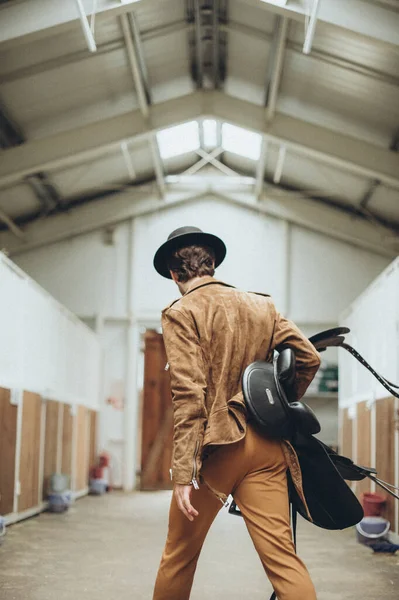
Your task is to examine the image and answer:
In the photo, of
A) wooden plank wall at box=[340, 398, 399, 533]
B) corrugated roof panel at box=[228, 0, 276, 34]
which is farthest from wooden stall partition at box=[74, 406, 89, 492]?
corrugated roof panel at box=[228, 0, 276, 34]

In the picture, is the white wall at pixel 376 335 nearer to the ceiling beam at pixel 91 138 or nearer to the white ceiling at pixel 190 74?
the white ceiling at pixel 190 74

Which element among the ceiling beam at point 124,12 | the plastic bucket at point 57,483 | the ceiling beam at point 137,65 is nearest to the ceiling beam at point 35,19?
the ceiling beam at point 124,12

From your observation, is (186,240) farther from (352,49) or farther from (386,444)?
(352,49)

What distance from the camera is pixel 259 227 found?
40.6ft

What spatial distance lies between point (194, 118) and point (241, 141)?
1.81 meters

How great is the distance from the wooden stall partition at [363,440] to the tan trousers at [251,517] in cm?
545

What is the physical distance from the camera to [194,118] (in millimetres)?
9453

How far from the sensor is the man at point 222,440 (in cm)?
196

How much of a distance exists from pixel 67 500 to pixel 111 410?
3.96 metres

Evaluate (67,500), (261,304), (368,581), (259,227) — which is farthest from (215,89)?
(261,304)

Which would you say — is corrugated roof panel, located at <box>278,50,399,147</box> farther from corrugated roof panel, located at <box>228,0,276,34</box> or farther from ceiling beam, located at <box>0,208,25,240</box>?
ceiling beam, located at <box>0,208,25,240</box>

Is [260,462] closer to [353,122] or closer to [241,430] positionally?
[241,430]

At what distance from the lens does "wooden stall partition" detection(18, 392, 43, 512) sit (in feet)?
23.2

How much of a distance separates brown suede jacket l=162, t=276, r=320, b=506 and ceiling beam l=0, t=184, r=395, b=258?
32.5ft
